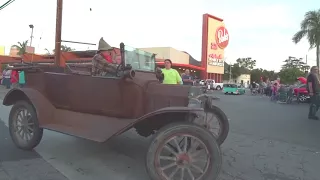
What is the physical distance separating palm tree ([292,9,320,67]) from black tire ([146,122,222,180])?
31.0 metres

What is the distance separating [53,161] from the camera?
15.5ft

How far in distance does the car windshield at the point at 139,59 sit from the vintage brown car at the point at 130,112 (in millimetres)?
15

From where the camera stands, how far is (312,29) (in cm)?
Result: 3072

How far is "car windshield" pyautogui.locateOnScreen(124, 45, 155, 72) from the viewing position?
4.79m

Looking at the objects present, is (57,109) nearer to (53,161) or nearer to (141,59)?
(53,161)

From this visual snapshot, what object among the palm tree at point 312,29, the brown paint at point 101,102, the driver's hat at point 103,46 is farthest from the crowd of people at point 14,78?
the palm tree at point 312,29

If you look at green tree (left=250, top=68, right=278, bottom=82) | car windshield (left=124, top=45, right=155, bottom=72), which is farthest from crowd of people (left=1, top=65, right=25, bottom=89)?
green tree (left=250, top=68, right=278, bottom=82)

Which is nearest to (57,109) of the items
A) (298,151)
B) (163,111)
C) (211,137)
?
(163,111)

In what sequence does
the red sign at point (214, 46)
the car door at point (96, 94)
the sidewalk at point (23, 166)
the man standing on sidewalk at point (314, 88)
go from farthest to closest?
the red sign at point (214, 46) < the man standing on sidewalk at point (314, 88) < the car door at point (96, 94) < the sidewalk at point (23, 166)

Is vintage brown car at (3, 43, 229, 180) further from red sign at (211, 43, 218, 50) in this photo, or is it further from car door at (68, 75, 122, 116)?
red sign at (211, 43, 218, 50)

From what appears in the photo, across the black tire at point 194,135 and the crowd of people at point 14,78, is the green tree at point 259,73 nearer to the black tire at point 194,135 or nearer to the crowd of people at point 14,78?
the crowd of people at point 14,78

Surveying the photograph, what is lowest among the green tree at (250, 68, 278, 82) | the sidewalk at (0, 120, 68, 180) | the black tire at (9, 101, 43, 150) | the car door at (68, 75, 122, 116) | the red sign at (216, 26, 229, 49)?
the sidewalk at (0, 120, 68, 180)

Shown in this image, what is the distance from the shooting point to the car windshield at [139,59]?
4.79 metres

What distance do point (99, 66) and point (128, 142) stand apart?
6.01ft
